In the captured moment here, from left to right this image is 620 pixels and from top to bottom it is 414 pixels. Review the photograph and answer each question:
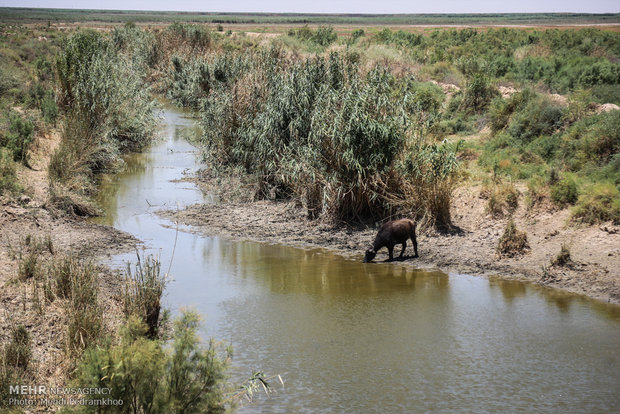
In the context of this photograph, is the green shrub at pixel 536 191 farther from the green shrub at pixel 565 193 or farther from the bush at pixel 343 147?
the bush at pixel 343 147

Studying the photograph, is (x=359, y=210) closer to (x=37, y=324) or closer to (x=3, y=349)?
(x=37, y=324)

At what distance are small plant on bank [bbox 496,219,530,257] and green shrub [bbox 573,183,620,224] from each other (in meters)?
1.27

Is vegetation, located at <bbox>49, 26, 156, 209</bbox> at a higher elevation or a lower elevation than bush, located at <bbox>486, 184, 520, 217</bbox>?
higher

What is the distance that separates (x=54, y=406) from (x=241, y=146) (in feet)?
38.0

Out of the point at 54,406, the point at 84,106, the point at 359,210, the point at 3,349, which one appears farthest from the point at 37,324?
the point at 84,106

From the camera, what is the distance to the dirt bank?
35.3 feet

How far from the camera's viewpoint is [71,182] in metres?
14.6

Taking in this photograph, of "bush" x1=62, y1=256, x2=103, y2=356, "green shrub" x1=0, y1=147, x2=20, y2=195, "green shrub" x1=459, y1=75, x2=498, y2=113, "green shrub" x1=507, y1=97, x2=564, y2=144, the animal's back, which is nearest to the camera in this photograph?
"bush" x1=62, y1=256, x2=103, y2=356

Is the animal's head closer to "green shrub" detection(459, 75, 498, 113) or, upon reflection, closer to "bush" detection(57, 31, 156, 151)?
"bush" detection(57, 31, 156, 151)

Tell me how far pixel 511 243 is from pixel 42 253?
8.14 metres

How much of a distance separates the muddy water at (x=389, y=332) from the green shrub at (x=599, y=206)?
86.7 inches

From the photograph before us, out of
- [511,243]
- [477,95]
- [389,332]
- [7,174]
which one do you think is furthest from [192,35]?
[389,332]

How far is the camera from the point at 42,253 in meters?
10.2

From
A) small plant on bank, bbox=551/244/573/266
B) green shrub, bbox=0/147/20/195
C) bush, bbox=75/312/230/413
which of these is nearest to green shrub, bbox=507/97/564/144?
small plant on bank, bbox=551/244/573/266
